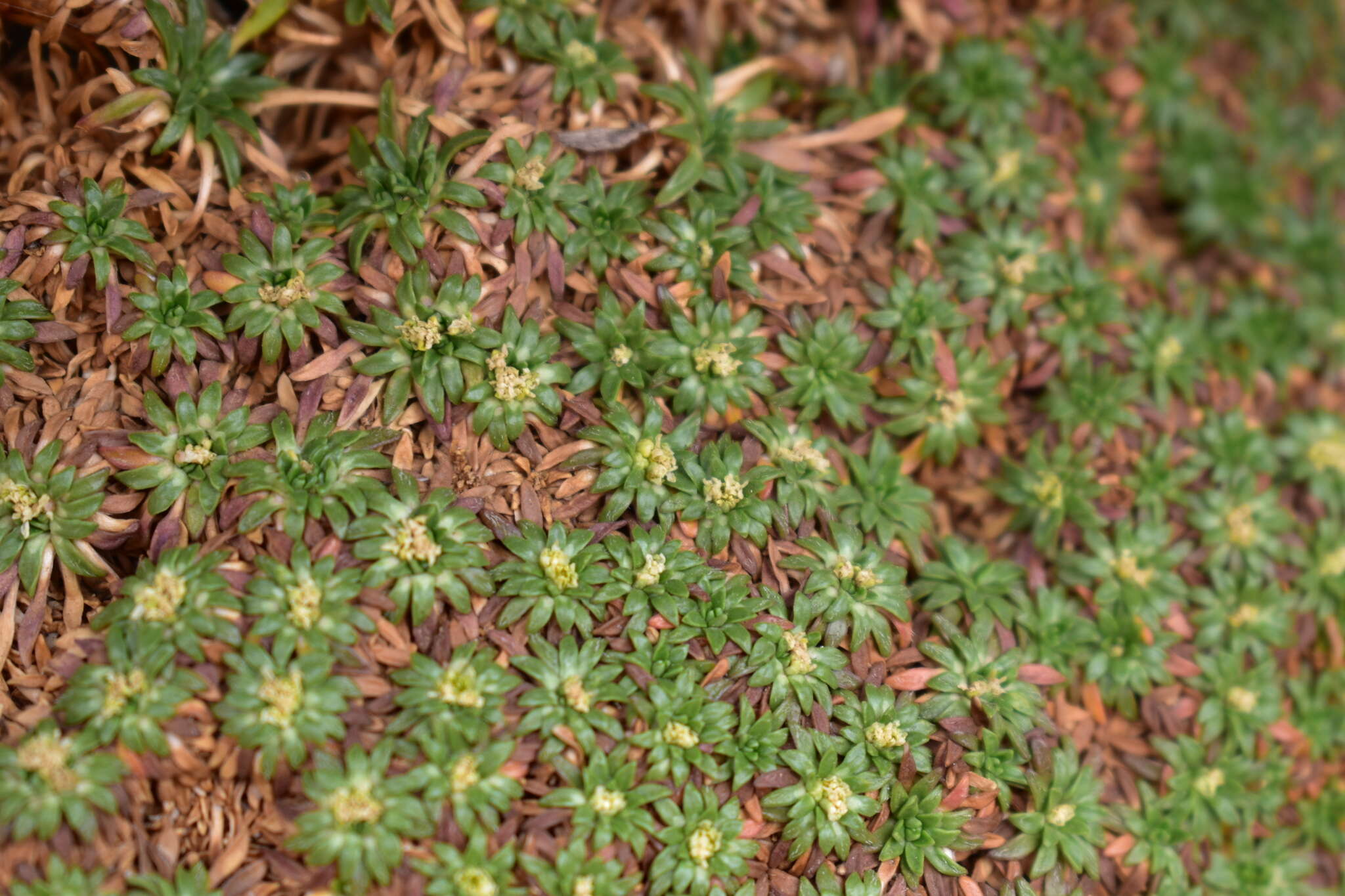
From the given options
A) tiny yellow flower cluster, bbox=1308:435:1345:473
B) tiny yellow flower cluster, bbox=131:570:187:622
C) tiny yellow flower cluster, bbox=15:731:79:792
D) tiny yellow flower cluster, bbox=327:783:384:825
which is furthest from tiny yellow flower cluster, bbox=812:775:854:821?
tiny yellow flower cluster, bbox=1308:435:1345:473

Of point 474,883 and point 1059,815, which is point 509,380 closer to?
point 474,883

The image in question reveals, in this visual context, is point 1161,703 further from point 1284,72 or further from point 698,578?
point 1284,72

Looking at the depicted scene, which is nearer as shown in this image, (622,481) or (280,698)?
(280,698)

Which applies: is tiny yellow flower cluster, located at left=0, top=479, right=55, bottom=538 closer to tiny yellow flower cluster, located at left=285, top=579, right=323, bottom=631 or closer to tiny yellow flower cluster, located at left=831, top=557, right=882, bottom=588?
tiny yellow flower cluster, located at left=285, top=579, right=323, bottom=631

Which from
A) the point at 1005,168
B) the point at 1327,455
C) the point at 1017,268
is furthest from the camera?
the point at 1327,455

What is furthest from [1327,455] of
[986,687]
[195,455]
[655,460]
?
[195,455]

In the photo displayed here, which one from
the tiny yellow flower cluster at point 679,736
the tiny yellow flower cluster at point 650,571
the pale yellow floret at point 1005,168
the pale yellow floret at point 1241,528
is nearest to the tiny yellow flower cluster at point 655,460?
the tiny yellow flower cluster at point 650,571

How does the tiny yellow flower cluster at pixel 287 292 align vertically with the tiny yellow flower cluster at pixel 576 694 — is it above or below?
above

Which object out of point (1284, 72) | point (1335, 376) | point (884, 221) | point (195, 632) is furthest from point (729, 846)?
point (1284, 72)

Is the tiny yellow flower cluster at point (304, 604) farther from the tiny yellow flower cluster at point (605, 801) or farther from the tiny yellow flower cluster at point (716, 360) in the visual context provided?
the tiny yellow flower cluster at point (716, 360)
